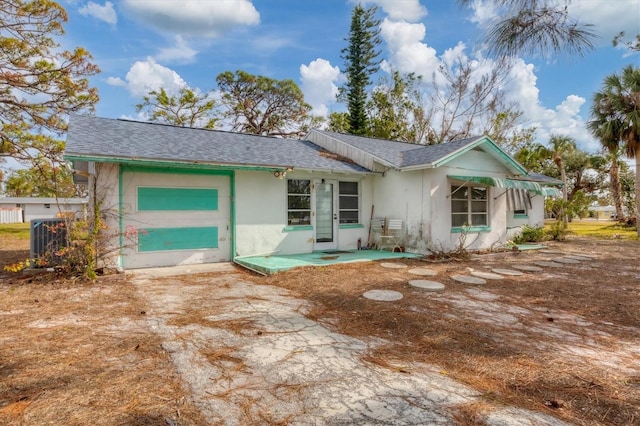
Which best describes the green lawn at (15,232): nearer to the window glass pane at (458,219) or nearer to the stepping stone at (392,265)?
the stepping stone at (392,265)

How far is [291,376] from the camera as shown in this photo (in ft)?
10.5

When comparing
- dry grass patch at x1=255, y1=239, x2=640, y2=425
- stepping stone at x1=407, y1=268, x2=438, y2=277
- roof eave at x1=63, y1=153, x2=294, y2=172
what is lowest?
dry grass patch at x1=255, y1=239, x2=640, y2=425

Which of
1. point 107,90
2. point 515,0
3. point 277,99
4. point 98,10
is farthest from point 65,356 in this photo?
point 277,99

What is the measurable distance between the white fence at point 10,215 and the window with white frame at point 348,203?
5310cm

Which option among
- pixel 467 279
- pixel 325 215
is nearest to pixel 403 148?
pixel 325 215

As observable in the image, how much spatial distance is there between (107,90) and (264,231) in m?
12.4

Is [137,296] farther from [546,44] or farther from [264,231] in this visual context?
[546,44]

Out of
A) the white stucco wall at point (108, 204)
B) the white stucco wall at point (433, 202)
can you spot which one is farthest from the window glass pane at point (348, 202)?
the white stucco wall at point (108, 204)

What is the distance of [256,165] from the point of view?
9.41 metres

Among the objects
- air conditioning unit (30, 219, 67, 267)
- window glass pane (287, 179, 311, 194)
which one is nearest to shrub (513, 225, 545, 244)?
window glass pane (287, 179, 311, 194)

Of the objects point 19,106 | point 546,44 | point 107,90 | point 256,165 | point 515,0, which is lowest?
point 256,165

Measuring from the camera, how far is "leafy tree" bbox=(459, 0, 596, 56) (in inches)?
178

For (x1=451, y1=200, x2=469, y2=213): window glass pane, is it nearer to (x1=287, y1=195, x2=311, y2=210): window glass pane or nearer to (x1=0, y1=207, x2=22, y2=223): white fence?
(x1=287, y1=195, x2=311, y2=210): window glass pane

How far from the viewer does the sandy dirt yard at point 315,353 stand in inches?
104
